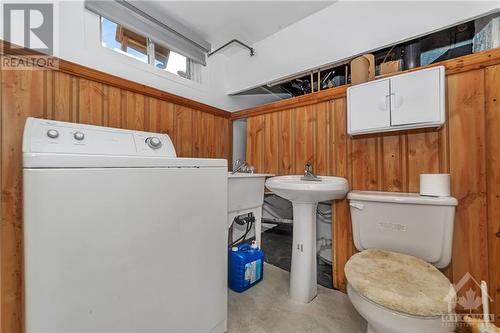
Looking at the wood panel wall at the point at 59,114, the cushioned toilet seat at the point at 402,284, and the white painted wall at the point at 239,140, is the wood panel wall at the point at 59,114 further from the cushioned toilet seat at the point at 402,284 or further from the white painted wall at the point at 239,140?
the cushioned toilet seat at the point at 402,284

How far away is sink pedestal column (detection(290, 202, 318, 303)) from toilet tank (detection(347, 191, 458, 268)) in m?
0.28

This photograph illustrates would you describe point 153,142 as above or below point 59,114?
below

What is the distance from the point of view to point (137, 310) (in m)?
0.79

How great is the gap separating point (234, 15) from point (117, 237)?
6.07 feet

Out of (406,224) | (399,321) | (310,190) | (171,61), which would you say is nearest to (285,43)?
(171,61)

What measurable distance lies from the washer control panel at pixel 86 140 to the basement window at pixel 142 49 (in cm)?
72

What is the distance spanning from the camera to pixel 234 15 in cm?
177

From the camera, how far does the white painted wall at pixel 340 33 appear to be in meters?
1.28

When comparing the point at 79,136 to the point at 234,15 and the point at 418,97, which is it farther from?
the point at 418,97

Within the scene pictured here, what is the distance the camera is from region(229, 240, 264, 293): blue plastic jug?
1526mm

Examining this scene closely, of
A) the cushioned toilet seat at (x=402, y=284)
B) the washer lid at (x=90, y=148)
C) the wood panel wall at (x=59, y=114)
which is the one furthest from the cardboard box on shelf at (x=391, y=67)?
the wood panel wall at (x=59, y=114)

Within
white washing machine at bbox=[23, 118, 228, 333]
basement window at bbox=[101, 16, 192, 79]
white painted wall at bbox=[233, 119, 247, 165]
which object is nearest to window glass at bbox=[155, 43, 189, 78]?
basement window at bbox=[101, 16, 192, 79]

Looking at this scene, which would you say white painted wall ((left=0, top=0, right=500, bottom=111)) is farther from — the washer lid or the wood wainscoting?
the washer lid

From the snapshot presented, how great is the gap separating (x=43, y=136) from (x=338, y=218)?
1737mm
